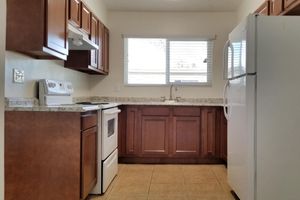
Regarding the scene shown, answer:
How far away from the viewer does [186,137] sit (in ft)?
15.3

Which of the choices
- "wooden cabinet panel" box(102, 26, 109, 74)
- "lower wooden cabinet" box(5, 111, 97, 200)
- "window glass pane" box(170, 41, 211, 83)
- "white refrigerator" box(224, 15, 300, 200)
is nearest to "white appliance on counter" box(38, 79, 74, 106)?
"lower wooden cabinet" box(5, 111, 97, 200)

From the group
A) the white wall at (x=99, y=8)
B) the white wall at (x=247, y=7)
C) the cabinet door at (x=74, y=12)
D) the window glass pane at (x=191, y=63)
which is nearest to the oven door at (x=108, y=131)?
the cabinet door at (x=74, y=12)

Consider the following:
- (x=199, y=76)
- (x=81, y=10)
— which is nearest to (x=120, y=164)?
(x=199, y=76)

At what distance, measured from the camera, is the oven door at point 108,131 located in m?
3.25

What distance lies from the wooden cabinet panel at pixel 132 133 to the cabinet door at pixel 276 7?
7.70 feet

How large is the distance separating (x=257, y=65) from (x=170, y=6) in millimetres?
2689

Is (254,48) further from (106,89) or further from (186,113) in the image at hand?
(106,89)

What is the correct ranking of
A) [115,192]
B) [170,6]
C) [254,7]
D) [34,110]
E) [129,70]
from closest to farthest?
[34,110]
[115,192]
[254,7]
[170,6]
[129,70]

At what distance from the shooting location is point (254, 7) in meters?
4.20

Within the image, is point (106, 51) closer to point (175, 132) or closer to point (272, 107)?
point (175, 132)

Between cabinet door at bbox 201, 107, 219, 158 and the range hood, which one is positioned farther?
cabinet door at bbox 201, 107, 219, 158

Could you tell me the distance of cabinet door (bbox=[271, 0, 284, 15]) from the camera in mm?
3076

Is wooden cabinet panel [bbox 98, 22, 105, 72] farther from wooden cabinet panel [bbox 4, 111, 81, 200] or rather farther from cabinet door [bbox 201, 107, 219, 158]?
wooden cabinet panel [bbox 4, 111, 81, 200]

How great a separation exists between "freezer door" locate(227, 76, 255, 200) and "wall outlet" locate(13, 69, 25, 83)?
1.88 metres
